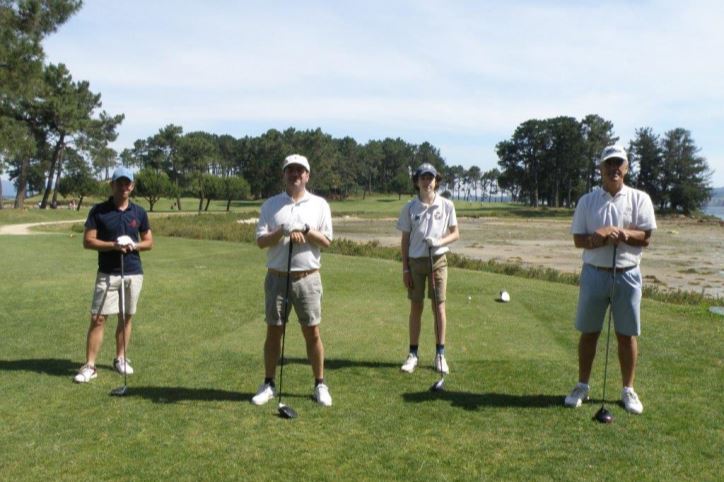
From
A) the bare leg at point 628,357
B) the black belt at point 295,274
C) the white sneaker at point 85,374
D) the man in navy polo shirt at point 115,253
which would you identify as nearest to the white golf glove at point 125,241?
the man in navy polo shirt at point 115,253

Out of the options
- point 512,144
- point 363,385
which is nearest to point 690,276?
point 363,385

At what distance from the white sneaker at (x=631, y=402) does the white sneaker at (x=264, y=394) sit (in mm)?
2944

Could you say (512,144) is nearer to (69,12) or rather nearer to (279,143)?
(279,143)

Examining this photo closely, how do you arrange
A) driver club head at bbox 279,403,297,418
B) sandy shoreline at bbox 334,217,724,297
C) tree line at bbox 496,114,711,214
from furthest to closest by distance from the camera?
1. tree line at bbox 496,114,711,214
2. sandy shoreline at bbox 334,217,724,297
3. driver club head at bbox 279,403,297,418

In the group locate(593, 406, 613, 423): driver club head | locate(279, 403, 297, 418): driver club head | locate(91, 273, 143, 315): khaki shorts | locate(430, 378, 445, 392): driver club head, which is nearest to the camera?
locate(593, 406, 613, 423): driver club head

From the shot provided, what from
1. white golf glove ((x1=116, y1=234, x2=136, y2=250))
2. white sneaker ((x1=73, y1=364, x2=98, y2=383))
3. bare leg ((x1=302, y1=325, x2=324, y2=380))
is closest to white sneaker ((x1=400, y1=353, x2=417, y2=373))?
bare leg ((x1=302, y1=325, x2=324, y2=380))

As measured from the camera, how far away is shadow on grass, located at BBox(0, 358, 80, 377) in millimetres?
6094

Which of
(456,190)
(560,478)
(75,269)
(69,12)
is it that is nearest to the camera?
(560,478)

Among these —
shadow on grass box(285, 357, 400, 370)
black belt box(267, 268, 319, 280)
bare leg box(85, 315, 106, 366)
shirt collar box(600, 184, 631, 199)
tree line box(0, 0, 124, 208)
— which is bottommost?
shadow on grass box(285, 357, 400, 370)

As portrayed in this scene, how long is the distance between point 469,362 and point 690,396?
6.77 feet

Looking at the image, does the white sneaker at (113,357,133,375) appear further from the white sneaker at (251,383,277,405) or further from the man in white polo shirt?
the man in white polo shirt

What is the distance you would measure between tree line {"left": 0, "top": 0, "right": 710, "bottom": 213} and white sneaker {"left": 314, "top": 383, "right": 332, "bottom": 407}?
2810cm

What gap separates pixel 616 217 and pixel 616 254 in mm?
300

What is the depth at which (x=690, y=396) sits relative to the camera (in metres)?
5.39
